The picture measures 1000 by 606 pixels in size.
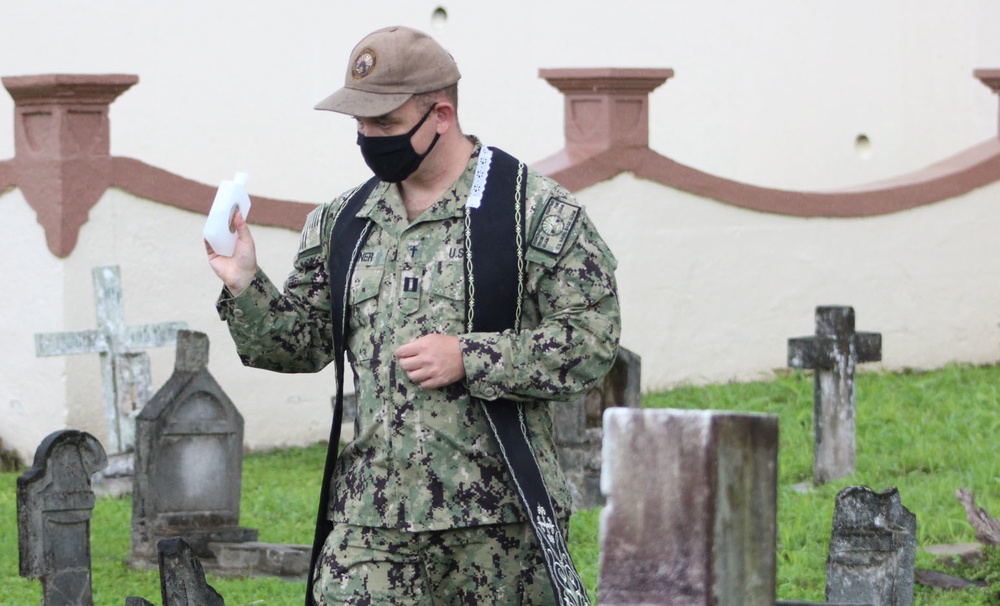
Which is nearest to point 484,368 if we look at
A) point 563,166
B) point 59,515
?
point 59,515

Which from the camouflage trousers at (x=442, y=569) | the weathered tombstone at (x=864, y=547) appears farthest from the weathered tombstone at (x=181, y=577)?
the weathered tombstone at (x=864, y=547)

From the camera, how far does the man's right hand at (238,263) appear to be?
3.48 meters

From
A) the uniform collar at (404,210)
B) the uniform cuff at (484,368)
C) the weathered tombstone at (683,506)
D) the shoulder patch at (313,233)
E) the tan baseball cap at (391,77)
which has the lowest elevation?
the weathered tombstone at (683,506)

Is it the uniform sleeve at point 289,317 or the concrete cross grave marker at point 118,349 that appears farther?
the concrete cross grave marker at point 118,349

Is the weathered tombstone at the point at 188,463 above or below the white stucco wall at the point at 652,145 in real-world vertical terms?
below

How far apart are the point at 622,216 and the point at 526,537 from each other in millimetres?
6628

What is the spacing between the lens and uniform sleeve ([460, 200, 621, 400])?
3363 millimetres

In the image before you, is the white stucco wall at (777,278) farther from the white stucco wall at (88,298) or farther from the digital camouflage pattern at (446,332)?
the digital camouflage pattern at (446,332)

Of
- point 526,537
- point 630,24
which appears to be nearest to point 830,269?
point 630,24

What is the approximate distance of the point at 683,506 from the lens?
2125 millimetres

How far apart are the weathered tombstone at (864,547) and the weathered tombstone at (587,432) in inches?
143

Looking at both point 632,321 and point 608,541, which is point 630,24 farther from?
point 608,541

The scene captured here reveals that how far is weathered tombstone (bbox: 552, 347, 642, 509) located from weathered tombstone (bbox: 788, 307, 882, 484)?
0.86 m

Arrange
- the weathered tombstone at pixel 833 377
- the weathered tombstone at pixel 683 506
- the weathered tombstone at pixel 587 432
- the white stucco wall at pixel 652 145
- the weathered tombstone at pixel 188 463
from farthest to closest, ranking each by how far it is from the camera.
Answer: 1. the white stucco wall at pixel 652 145
2. the weathered tombstone at pixel 833 377
3. the weathered tombstone at pixel 587 432
4. the weathered tombstone at pixel 188 463
5. the weathered tombstone at pixel 683 506
